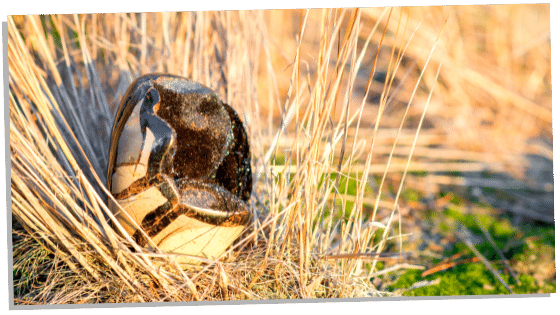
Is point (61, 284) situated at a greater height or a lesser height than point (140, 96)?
lesser

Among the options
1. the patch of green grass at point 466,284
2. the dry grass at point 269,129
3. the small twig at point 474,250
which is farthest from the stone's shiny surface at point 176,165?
the small twig at point 474,250

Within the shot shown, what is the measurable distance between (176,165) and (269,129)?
1.76 feet

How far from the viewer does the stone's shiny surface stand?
0.99m

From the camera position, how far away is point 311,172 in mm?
1081

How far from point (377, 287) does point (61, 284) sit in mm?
913

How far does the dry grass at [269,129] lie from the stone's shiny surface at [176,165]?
6 cm

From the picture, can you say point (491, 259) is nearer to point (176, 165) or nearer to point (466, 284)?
point (466, 284)

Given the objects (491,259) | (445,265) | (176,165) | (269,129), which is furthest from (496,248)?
(176,165)

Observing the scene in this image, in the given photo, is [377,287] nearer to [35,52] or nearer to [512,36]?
[35,52]

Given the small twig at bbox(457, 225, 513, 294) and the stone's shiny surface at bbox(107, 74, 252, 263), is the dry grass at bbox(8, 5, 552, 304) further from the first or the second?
the small twig at bbox(457, 225, 513, 294)

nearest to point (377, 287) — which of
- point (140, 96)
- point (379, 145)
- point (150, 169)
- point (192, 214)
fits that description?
point (192, 214)

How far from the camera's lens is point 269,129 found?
1.50m

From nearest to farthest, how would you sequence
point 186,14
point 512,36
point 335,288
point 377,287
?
1. point 335,288
2. point 377,287
3. point 186,14
4. point 512,36

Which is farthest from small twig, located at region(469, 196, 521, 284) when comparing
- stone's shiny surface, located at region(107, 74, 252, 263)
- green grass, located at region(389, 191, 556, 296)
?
stone's shiny surface, located at region(107, 74, 252, 263)
